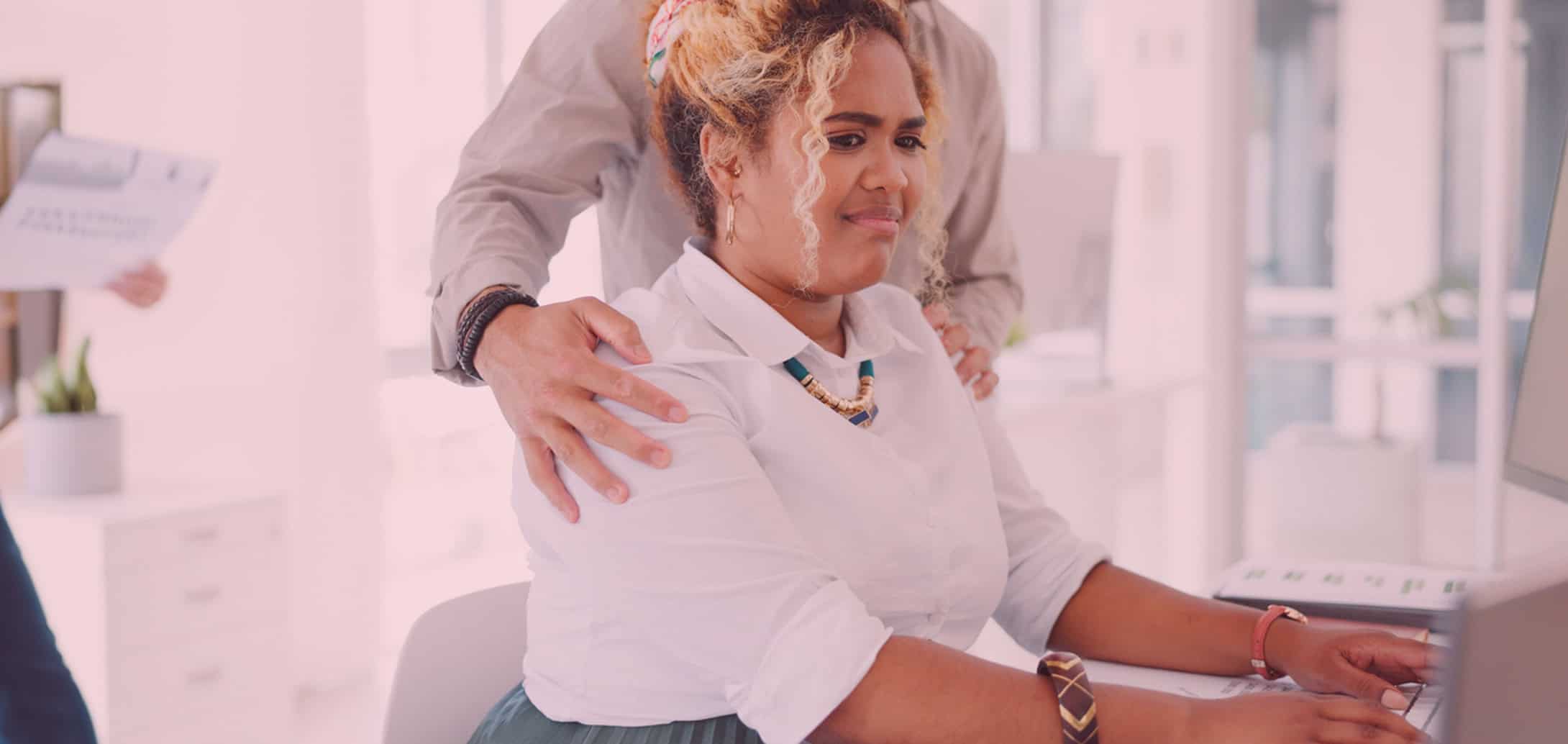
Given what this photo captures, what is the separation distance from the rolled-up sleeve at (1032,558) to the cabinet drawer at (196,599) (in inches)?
83.4

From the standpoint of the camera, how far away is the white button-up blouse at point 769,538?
107cm

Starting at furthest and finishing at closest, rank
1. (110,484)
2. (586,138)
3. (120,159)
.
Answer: (110,484), (120,159), (586,138)

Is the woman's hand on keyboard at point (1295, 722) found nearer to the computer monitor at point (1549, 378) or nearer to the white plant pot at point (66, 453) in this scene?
the computer monitor at point (1549, 378)

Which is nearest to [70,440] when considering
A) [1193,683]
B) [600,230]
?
[600,230]

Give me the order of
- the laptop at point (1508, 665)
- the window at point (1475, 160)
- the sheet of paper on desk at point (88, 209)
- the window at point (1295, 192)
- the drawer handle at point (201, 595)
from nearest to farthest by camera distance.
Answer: the laptop at point (1508, 665)
the sheet of paper on desk at point (88, 209)
the drawer handle at point (201, 595)
the window at point (1475, 160)
the window at point (1295, 192)

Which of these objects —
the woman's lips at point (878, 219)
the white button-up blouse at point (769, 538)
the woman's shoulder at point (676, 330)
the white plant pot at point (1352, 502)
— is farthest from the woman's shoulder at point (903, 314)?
the white plant pot at point (1352, 502)

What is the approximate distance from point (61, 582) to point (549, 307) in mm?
2106

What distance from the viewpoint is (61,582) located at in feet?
9.41

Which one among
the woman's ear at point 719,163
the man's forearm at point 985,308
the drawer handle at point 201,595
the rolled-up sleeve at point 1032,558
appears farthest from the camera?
the drawer handle at point 201,595

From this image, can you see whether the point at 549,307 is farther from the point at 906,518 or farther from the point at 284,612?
the point at 284,612

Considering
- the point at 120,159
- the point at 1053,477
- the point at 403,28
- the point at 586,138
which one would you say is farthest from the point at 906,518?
the point at 403,28

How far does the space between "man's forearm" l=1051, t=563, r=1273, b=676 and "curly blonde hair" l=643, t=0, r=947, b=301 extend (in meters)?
0.46

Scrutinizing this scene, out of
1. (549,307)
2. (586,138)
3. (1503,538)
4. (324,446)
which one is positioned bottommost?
(1503,538)

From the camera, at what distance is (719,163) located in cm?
135
